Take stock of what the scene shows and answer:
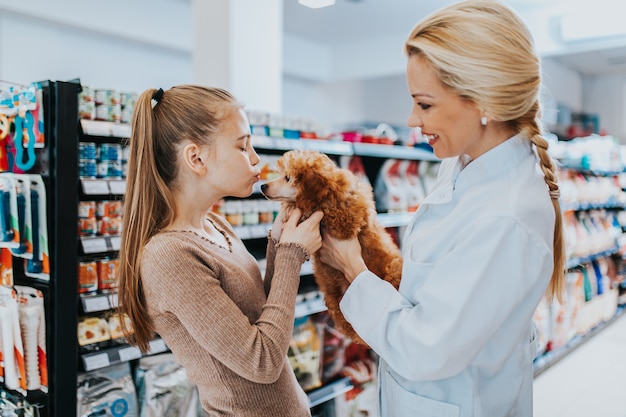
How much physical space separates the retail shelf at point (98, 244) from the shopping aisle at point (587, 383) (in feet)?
11.6

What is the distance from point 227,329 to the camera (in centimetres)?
131

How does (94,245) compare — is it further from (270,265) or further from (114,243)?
(270,265)

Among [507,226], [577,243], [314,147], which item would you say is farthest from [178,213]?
[577,243]

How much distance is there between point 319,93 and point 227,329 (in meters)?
9.28

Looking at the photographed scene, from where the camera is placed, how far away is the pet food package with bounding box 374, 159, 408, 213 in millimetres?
3963

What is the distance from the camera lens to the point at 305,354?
328cm

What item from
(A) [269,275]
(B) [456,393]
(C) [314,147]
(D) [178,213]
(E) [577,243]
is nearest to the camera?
(B) [456,393]

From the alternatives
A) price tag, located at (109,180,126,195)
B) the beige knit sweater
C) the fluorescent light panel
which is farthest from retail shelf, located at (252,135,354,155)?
the fluorescent light panel

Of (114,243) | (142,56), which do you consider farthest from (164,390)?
(142,56)

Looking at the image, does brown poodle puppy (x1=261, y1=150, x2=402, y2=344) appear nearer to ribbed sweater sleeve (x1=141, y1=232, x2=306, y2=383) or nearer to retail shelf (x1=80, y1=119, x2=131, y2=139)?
ribbed sweater sleeve (x1=141, y1=232, x2=306, y2=383)

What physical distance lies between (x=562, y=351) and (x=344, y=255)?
4.70m

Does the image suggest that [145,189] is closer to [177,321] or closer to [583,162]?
[177,321]

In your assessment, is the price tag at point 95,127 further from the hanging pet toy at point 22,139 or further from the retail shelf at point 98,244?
the retail shelf at point 98,244

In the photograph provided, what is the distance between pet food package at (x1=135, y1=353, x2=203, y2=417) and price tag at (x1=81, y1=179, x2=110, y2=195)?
85cm
